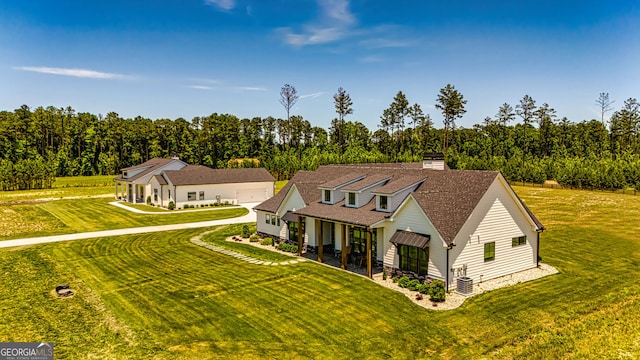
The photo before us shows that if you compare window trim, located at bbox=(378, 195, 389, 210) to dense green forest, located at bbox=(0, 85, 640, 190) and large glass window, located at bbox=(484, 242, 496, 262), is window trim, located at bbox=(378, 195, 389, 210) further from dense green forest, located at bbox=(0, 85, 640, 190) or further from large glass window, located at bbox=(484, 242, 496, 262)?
dense green forest, located at bbox=(0, 85, 640, 190)

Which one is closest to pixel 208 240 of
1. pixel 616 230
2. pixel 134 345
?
pixel 134 345

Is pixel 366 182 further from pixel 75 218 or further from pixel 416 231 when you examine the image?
pixel 75 218

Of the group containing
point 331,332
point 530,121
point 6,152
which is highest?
point 530,121

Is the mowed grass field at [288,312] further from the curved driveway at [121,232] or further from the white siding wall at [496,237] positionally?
the curved driveway at [121,232]

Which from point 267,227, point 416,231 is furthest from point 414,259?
point 267,227

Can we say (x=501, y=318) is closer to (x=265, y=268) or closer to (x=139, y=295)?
(x=265, y=268)

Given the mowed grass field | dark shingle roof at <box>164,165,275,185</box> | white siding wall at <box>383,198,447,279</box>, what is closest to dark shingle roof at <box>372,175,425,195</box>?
white siding wall at <box>383,198,447,279</box>
